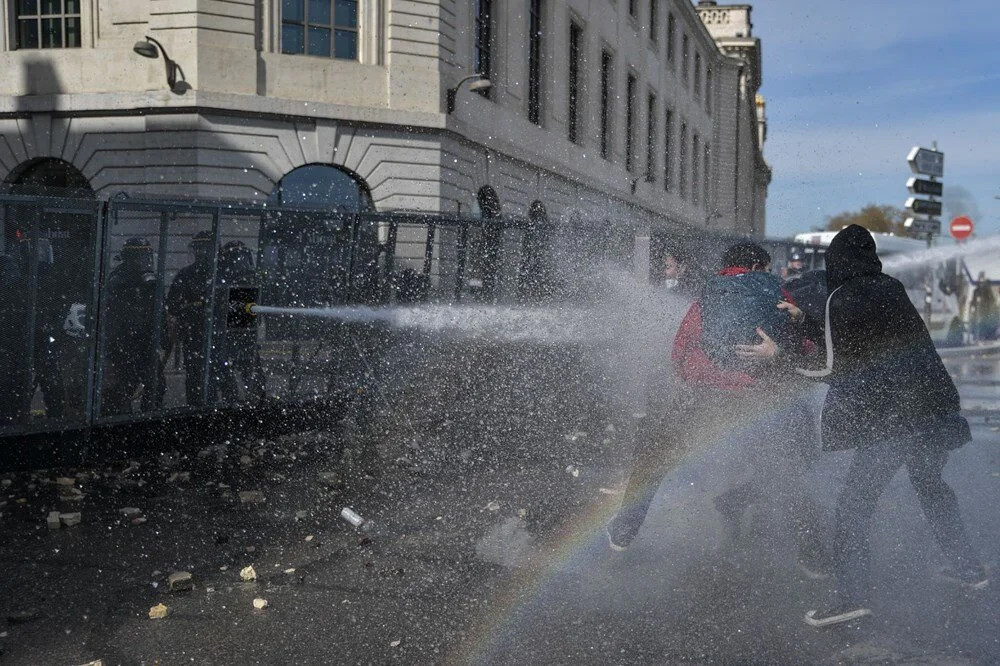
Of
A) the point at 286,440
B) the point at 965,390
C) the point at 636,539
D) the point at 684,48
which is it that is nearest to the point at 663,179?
the point at 684,48

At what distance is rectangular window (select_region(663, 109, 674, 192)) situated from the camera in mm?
35969

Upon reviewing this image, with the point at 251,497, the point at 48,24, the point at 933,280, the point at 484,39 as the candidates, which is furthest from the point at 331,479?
the point at 933,280

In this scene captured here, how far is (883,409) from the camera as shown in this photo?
13.1 feet

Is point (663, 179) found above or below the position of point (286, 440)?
above

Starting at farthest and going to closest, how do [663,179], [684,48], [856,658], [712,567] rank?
[684,48]
[663,179]
[712,567]
[856,658]

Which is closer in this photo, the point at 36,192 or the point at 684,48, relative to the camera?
the point at 36,192

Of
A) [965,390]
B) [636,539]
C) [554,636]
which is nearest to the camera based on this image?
[554,636]

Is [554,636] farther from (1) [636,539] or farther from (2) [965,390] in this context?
(2) [965,390]

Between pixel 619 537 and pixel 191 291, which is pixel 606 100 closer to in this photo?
pixel 191 291

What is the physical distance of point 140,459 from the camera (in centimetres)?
711

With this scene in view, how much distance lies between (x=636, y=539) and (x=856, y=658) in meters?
1.67

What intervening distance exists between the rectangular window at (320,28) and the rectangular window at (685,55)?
25119mm

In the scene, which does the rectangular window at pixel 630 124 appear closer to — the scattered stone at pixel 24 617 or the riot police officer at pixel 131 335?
the riot police officer at pixel 131 335

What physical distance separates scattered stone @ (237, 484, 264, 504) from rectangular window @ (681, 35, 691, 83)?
35976 millimetres
